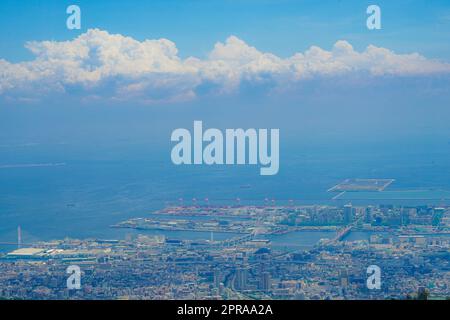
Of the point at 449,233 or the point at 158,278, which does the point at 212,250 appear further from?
the point at 449,233

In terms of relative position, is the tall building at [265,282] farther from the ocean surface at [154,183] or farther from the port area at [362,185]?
the port area at [362,185]

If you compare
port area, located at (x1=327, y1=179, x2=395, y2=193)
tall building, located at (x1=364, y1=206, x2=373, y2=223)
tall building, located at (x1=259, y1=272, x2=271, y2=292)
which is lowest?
tall building, located at (x1=259, y1=272, x2=271, y2=292)

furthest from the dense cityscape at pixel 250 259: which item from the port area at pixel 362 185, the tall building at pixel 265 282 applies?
the port area at pixel 362 185

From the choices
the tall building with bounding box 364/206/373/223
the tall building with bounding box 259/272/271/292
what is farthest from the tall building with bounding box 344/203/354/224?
the tall building with bounding box 259/272/271/292

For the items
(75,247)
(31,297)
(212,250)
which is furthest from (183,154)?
(31,297)

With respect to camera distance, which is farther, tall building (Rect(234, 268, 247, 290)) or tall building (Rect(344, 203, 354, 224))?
tall building (Rect(344, 203, 354, 224))

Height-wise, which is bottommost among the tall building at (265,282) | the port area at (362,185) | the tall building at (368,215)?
the tall building at (265,282)

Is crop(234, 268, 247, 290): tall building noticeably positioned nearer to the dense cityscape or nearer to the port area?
the dense cityscape

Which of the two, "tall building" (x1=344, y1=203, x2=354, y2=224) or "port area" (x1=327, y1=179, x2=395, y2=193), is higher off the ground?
"port area" (x1=327, y1=179, x2=395, y2=193)
